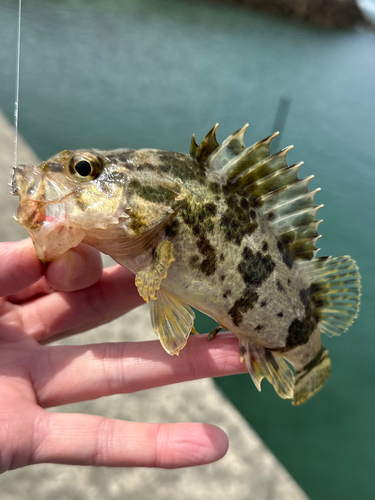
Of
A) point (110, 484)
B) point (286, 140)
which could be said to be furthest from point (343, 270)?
point (286, 140)

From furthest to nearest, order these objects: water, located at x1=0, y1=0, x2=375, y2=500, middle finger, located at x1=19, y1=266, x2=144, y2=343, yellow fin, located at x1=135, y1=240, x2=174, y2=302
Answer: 1. water, located at x1=0, y1=0, x2=375, y2=500
2. middle finger, located at x1=19, y1=266, x2=144, y2=343
3. yellow fin, located at x1=135, y1=240, x2=174, y2=302

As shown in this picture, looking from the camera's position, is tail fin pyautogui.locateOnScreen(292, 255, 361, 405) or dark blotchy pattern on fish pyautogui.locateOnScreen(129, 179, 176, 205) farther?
tail fin pyautogui.locateOnScreen(292, 255, 361, 405)

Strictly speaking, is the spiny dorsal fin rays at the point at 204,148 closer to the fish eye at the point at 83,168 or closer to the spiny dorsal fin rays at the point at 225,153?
the spiny dorsal fin rays at the point at 225,153

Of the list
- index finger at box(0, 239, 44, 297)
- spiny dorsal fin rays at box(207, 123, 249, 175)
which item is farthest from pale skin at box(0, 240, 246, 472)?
spiny dorsal fin rays at box(207, 123, 249, 175)

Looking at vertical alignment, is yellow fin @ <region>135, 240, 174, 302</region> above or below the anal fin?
above

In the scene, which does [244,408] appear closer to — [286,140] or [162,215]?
[162,215]

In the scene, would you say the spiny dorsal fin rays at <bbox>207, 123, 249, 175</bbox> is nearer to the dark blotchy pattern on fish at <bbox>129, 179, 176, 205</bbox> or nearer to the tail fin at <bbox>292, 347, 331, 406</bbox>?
the dark blotchy pattern on fish at <bbox>129, 179, 176, 205</bbox>
